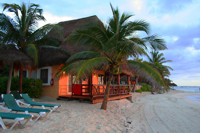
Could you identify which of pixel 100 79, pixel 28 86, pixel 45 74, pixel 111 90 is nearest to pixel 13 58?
pixel 28 86

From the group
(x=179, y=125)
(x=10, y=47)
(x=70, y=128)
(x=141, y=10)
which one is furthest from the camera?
(x=10, y=47)

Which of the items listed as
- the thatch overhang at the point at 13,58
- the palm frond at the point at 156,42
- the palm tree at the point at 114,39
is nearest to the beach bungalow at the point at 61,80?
the thatch overhang at the point at 13,58

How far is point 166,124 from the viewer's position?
6453 millimetres

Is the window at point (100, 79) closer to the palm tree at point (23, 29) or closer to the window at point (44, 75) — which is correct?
the window at point (44, 75)

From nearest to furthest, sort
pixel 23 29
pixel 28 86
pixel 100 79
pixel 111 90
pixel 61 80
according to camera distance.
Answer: pixel 23 29 → pixel 28 86 → pixel 61 80 → pixel 111 90 → pixel 100 79

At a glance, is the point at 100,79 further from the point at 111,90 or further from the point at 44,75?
the point at 44,75

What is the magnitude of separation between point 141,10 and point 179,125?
5.01m

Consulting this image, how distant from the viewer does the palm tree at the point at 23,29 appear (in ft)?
27.7

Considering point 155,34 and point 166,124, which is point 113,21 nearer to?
point 155,34

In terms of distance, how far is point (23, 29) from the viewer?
8.84 meters

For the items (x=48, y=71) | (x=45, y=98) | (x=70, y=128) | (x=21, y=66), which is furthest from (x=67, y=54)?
(x=70, y=128)

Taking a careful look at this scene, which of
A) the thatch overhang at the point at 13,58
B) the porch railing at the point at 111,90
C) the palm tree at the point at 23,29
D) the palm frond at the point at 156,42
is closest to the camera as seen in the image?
the palm frond at the point at 156,42

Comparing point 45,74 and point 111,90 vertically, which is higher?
point 45,74

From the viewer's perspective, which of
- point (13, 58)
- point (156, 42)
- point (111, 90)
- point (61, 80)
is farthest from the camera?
point (111, 90)
